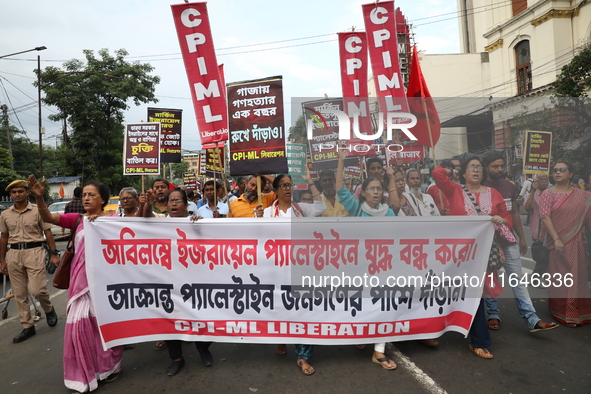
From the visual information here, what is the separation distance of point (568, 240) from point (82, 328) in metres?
4.87

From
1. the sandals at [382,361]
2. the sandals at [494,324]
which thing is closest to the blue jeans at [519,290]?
the sandals at [494,324]

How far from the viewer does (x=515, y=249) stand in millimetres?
3971

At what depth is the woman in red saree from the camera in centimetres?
417

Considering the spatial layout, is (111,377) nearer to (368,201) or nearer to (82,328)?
(82,328)

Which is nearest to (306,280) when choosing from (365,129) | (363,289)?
(363,289)

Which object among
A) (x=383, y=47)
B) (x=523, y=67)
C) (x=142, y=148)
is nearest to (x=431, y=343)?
(x=383, y=47)

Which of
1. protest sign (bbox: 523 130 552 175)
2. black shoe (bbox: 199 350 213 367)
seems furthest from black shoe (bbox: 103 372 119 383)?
protest sign (bbox: 523 130 552 175)

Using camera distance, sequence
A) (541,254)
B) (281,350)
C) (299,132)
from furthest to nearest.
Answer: (299,132), (541,254), (281,350)

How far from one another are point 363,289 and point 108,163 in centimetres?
2519

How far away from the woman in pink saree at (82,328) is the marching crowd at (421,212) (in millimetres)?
12

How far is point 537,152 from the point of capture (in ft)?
14.4

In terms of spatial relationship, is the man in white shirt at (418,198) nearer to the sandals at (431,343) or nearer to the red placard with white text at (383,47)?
the sandals at (431,343)

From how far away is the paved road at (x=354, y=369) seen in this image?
3027mm

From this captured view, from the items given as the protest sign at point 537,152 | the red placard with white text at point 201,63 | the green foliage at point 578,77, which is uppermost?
the green foliage at point 578,77
